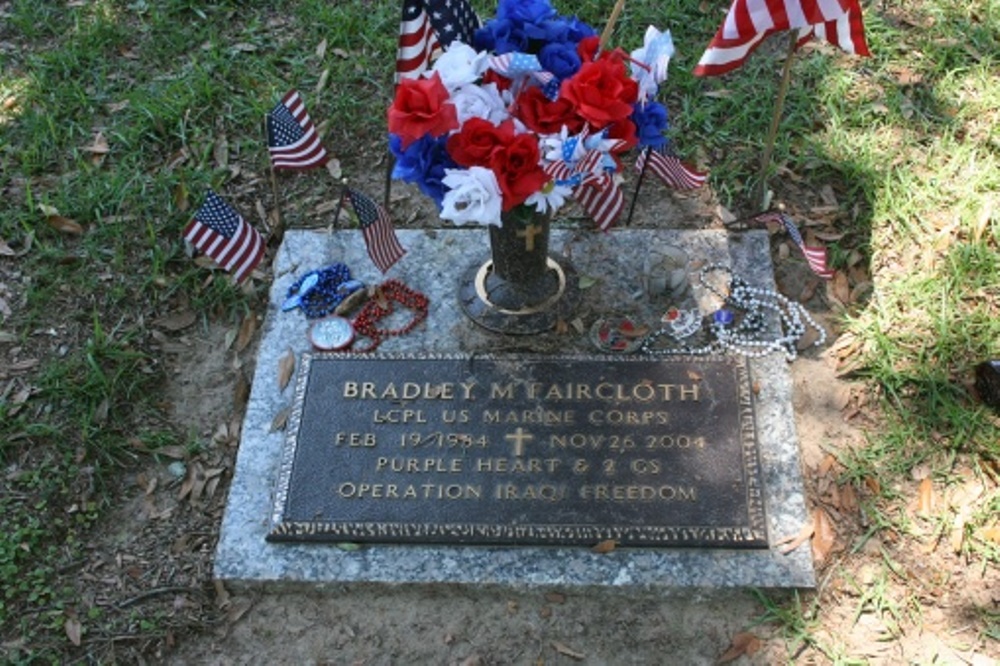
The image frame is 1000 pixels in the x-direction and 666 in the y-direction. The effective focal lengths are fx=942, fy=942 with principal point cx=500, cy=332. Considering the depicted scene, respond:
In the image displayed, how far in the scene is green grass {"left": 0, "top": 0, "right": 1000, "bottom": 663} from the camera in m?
3.56

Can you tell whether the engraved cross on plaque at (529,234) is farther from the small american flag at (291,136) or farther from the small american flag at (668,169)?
the small american flag at (291,136)

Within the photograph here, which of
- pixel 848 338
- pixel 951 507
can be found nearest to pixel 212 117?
pixel 848 338

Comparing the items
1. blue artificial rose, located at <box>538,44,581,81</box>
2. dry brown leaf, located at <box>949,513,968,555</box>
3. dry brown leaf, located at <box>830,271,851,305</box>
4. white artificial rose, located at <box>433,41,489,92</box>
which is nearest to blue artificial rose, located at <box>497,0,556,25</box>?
blue artificial rose, located at <box>538,44,581,81</box>

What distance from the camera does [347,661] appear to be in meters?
3.15

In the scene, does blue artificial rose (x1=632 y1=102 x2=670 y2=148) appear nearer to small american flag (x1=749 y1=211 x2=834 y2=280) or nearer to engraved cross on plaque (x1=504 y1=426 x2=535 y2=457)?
small american flag (x1=749 y1=211 x2=834 y2=280)

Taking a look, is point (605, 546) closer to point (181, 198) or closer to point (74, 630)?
point (74, 630)

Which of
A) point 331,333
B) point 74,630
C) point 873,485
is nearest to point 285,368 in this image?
point 331,333

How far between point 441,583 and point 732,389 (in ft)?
4.17

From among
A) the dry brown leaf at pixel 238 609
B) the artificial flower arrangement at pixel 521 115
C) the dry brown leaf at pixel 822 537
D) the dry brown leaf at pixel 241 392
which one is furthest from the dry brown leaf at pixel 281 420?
the dry brown leaf at pixel 822 537

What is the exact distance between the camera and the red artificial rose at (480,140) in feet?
9.81

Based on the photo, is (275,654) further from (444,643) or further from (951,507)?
(951,507)

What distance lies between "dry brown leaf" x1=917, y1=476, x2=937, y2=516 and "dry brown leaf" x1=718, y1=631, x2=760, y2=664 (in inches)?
32.2

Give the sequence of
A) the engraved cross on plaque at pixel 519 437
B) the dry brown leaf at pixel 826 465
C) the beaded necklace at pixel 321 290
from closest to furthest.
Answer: the engraved cross on plaque at pixel 519 437 → the dry brown leaf at pixel 826 465 → the beaded necklace at pixel 321 290

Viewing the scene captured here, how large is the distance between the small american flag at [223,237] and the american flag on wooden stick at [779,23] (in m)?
1.85
